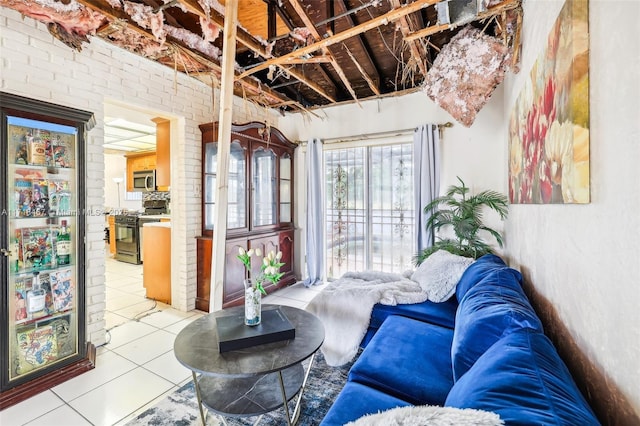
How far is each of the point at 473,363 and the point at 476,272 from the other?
3.18ft

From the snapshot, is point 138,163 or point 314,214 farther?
point 138,163

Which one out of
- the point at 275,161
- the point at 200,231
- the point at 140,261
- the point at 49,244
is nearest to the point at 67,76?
the point at 49,244

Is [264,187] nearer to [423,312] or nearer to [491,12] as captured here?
[423,312]

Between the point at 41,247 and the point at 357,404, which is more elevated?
the point at 41,247

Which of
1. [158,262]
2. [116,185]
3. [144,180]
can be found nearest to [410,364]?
[158,262]

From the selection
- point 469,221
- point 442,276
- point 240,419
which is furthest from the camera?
point 469,221

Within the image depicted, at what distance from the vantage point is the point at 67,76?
2277 mm

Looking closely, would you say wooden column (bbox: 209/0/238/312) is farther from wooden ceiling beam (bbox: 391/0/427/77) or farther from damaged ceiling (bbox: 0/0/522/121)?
wooden ceiling beam (bbox: 391/0/427/77)

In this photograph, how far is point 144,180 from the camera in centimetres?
649

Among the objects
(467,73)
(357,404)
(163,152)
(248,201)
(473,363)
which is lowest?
(357,404)

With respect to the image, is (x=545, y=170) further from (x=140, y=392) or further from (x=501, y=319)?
(x=140, y=392)

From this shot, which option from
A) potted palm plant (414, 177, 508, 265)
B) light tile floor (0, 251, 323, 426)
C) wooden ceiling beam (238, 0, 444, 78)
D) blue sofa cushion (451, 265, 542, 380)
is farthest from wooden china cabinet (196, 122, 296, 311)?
blue sofa cushion (451, 265, 542, 380)

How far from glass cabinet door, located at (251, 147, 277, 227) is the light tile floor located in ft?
4.74

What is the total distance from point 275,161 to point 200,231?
1486mm
